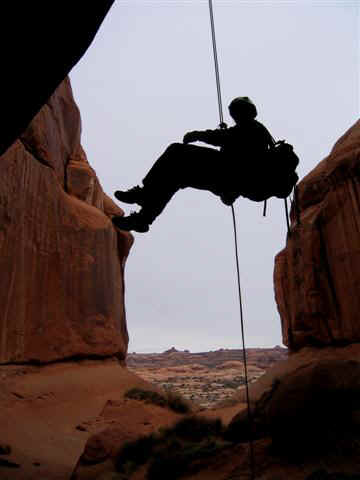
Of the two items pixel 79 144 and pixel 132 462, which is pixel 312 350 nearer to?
pixel 132 462

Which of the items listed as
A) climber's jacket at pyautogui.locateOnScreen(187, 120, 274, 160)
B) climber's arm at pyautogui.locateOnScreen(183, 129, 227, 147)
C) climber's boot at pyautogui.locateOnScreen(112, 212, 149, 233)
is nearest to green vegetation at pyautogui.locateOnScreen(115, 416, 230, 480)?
climber's boot at pyautogui.locateOnScreen(112, 212, 149, 233)

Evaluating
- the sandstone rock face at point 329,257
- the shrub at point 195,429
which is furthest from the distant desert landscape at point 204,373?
the shrub at point 195,429

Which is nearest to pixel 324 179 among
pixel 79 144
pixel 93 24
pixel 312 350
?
pixel 312 350

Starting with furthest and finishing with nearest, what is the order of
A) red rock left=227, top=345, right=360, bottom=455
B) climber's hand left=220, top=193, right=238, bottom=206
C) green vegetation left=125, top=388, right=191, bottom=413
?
1. green vegetation left=125, top=388, right=191, bottom=413
2. climber's hand left=220, top=193, right=238, bottom=206
3. red rock left=227, top=345, right=360, bottom=455

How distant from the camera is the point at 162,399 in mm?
14812

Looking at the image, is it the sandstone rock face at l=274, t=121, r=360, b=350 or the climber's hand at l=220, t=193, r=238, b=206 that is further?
the sandstone rock face at l=274, t=121, r=360, b=350

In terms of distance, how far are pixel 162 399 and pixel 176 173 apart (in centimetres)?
1118

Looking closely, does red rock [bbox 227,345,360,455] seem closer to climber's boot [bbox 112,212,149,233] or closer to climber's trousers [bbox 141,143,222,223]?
climber's boot [bbox 112,212,149,233]

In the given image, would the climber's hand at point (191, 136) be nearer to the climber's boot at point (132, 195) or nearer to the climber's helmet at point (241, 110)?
the climber's helmet at point (241, 110)

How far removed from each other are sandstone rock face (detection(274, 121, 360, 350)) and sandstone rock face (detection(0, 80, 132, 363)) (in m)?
8.24

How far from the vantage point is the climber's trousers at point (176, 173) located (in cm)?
594

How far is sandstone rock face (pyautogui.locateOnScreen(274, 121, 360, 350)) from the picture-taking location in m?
16.1

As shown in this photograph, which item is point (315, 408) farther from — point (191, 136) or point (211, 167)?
point (191, 136)

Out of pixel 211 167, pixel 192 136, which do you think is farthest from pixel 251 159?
pixel 192 136
